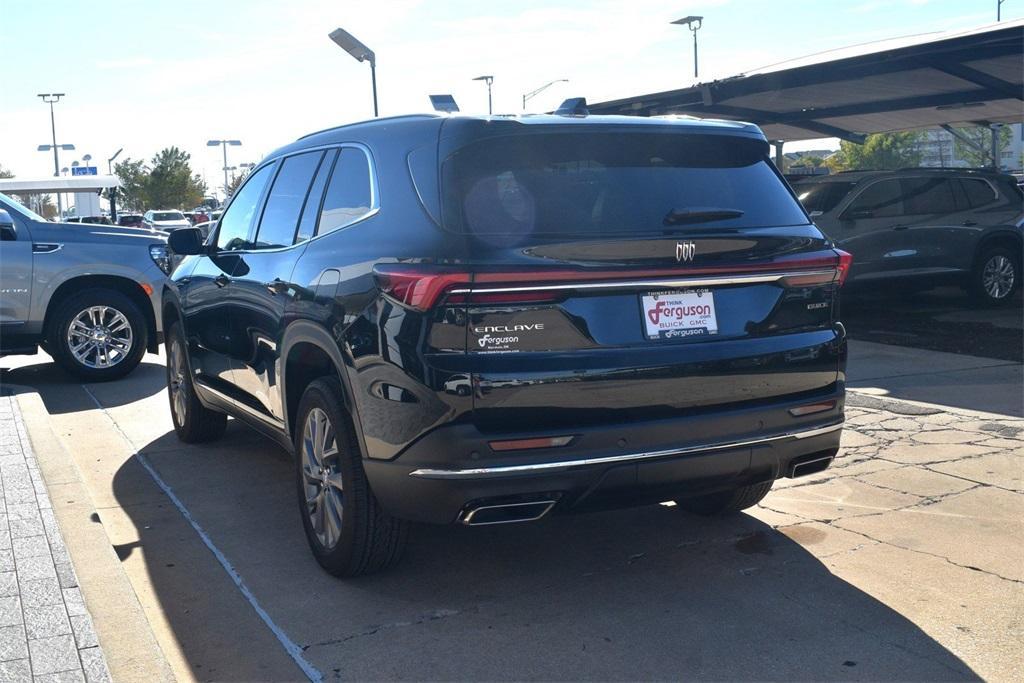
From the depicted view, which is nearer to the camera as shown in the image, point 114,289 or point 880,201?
point 114,289

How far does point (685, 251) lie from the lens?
13.5 ft

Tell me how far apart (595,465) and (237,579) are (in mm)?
1801

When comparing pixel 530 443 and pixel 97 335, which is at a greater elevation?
pixel 530 443

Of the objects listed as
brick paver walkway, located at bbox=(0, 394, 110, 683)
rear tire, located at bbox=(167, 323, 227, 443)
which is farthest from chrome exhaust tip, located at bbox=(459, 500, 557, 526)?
rear tire, located at bbox=(167, 323, 227, 443)

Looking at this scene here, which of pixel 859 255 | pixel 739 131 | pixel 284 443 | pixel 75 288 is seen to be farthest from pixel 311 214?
pixel 859 255

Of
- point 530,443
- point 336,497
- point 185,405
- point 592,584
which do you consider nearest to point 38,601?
point 336,497

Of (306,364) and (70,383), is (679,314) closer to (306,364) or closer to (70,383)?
(306,364)

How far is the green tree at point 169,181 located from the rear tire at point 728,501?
83.3 m

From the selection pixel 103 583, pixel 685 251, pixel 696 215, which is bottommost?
pixel 103 583

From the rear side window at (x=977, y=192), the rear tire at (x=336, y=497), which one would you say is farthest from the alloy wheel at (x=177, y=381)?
the rear side window at (x=977, y=192)

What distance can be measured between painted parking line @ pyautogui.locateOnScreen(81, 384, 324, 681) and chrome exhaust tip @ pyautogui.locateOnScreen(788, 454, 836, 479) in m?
1.96

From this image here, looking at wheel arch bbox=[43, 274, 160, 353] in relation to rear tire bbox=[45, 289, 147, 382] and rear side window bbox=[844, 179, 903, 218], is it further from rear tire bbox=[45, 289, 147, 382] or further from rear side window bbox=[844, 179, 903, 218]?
rear side window bbox=[844, 179, 903, 218]

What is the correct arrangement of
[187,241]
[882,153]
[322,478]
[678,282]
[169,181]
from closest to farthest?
[678,282], [322,478], [187,241], [169,181], [882,153]

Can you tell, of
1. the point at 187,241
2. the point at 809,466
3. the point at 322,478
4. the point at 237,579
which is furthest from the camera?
the point at 187,241
